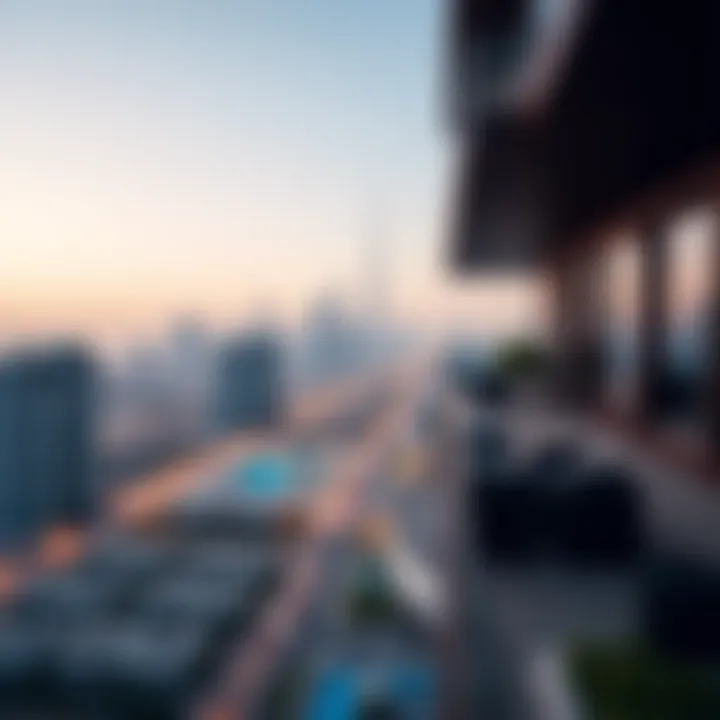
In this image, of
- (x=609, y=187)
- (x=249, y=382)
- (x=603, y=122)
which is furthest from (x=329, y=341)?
(x=603, y=122)

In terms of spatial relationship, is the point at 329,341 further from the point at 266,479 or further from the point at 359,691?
the point at 359,691

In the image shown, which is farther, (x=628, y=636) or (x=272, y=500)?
(x=272, y=500)

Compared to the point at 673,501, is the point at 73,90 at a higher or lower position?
higher

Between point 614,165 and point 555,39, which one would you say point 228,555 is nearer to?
point 614,165

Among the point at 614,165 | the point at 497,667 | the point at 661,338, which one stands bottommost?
the point at 497,667

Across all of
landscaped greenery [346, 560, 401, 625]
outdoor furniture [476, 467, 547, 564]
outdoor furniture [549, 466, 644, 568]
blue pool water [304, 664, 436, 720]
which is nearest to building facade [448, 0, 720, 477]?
outdoor furniture [549, 466, 644, 568]

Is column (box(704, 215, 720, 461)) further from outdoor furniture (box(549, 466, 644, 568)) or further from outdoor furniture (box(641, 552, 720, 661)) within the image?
outdoor furniture (box(641, 552, 720, 661))

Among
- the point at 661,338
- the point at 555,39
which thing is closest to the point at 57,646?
the point at 661,338
